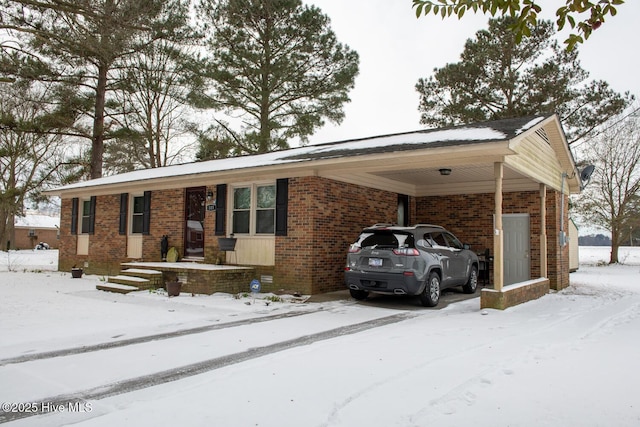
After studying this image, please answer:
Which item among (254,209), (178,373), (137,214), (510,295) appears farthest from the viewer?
(137,214)

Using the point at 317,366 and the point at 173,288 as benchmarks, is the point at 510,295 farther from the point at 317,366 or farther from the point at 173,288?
the point at 173,288

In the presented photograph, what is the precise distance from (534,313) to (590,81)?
18869 millimetres

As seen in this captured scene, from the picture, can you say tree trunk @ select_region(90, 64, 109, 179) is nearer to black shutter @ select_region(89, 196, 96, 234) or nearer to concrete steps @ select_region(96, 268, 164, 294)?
black shutter @ select_region(89, 196, 96, 234)

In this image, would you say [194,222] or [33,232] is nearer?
[194,222]

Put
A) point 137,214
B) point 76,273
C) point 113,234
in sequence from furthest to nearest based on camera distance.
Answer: point 113,234 → point 137,214 → point 76,273

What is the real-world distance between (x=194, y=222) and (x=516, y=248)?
9.25 m

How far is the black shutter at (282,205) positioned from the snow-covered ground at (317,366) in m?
2.57

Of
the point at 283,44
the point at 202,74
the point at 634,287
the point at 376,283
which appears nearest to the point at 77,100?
the point at 202,74

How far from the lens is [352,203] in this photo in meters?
11.7

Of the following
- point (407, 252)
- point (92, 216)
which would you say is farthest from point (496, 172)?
point (92, 216)

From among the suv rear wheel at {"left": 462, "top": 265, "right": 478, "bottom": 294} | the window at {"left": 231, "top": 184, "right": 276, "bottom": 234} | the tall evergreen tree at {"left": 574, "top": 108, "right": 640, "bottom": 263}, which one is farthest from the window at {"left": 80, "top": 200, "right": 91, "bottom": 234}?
the tall evergreen tree at {"left": 574, "top": 108, "right": 640, "bottom": 263}

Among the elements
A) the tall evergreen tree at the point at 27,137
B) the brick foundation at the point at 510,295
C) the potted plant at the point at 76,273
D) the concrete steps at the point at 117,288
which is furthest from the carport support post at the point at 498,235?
the tall evergreen tree at the point at 27,137

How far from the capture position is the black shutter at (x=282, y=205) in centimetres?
1095

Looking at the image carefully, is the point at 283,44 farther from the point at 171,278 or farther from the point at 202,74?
the point at 171,278
